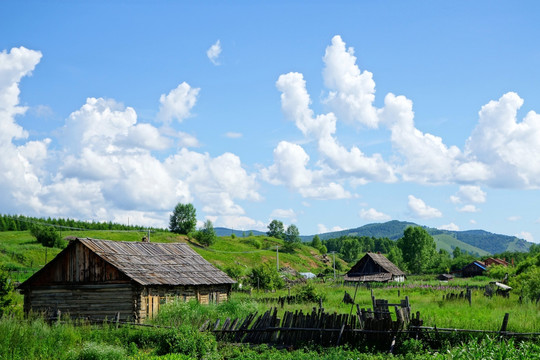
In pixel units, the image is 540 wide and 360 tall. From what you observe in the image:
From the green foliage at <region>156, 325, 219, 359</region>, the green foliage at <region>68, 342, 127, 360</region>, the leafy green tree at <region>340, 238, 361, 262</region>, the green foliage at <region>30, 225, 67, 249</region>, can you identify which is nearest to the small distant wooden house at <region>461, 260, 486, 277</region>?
the leafy green tree at <region>340, 238, 361, 262</region>

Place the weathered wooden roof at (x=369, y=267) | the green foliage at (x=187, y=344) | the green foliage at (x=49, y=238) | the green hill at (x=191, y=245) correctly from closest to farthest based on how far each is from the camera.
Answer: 1. the green foliage at (x=187, y=344)
2. the green hill at (x=191, y=245)
3. the weathered wooden roof at (x=369, y=267)
4. the green foliage at (x=49, y=238)

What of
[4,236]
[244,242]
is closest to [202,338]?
[4,236]

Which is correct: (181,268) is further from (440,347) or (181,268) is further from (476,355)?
(476,355)

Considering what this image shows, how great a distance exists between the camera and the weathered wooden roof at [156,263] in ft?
96.4

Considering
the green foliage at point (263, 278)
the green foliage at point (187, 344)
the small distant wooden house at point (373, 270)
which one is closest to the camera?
the green foliage at point (187, 344)

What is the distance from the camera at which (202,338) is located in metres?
17.4

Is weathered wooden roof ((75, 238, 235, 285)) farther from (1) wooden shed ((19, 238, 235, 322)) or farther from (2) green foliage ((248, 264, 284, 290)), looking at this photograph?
(2) green foliage ((248, 264, 284, 290))

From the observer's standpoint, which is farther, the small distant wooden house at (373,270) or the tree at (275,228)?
the tree at (275,228)

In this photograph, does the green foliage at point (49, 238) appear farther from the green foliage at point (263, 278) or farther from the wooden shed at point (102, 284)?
the wooden shed at point (102, 284)

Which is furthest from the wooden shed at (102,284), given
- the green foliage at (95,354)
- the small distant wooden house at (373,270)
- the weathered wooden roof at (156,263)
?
the small distant wooden house at (373,270)

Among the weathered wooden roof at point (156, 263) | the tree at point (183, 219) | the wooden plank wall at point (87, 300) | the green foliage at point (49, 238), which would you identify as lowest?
the wooden plank wall at point (87, 300)

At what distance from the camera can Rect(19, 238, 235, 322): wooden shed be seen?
93.5 feet

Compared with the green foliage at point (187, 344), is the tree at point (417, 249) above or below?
above

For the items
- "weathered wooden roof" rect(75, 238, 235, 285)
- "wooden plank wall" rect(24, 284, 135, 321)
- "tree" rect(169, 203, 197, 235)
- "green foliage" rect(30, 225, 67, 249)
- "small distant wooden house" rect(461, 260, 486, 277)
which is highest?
"tree" rect(169, 203, 197, 235)
